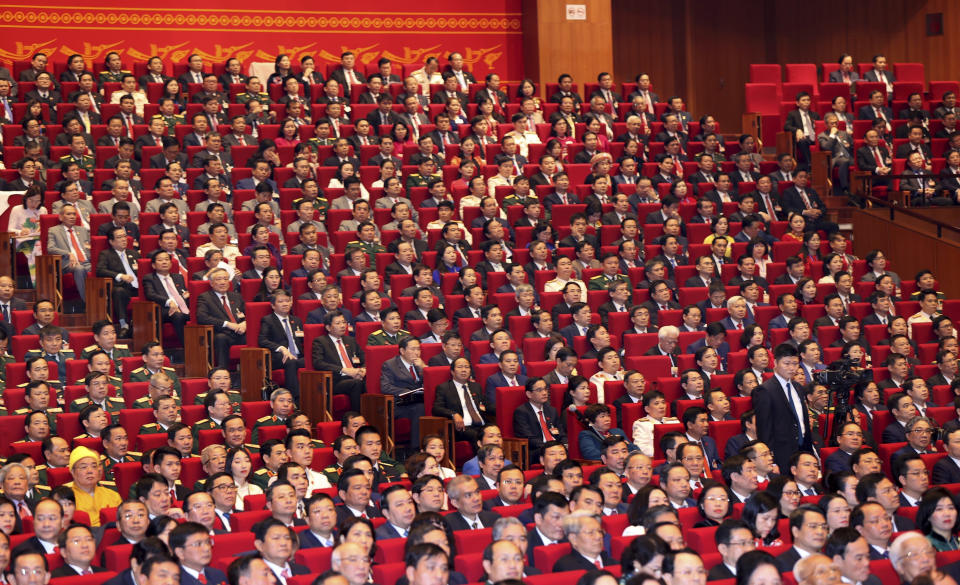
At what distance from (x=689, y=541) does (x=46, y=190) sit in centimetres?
280

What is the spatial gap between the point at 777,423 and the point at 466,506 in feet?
3.00

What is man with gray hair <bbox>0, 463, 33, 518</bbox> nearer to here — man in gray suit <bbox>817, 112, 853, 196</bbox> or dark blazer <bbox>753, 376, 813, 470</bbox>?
dark blazer <bbox>753, 376, 813, 470</bbox>

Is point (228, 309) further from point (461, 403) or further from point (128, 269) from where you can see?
point (461, 403)

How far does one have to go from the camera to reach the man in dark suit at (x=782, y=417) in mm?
3180

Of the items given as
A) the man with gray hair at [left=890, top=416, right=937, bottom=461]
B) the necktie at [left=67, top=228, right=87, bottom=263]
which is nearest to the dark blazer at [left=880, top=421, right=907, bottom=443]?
the man with gray hair at [left=890, top=416, right=937, bottom=461]

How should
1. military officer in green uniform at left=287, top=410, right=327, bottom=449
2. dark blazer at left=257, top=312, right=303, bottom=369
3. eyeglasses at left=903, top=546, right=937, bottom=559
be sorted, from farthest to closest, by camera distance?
dark blazer at left=257, top=312, right=303, bottom=369
military officer in green uniform at left=287, top=410, right=327, bottom=449
eyeglasses at left=903, top=546, right=937, bottom=559

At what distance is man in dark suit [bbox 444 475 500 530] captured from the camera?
2.67 metres

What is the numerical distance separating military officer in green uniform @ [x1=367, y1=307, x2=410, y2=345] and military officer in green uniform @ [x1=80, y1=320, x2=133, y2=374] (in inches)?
27.0

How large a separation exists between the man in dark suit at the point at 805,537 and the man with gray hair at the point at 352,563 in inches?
29.8

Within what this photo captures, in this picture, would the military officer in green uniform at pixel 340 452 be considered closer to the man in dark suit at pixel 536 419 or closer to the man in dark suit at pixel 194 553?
the man in dark suit at pixel 536 419

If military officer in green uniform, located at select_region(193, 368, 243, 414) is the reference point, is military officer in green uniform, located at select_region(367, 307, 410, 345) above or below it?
above

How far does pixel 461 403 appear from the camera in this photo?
11.6ft

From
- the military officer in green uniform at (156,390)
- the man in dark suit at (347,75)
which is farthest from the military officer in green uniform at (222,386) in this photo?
the man in dark suit at (347,75)

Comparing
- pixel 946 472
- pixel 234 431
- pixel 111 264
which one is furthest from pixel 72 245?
pixel 946 472
